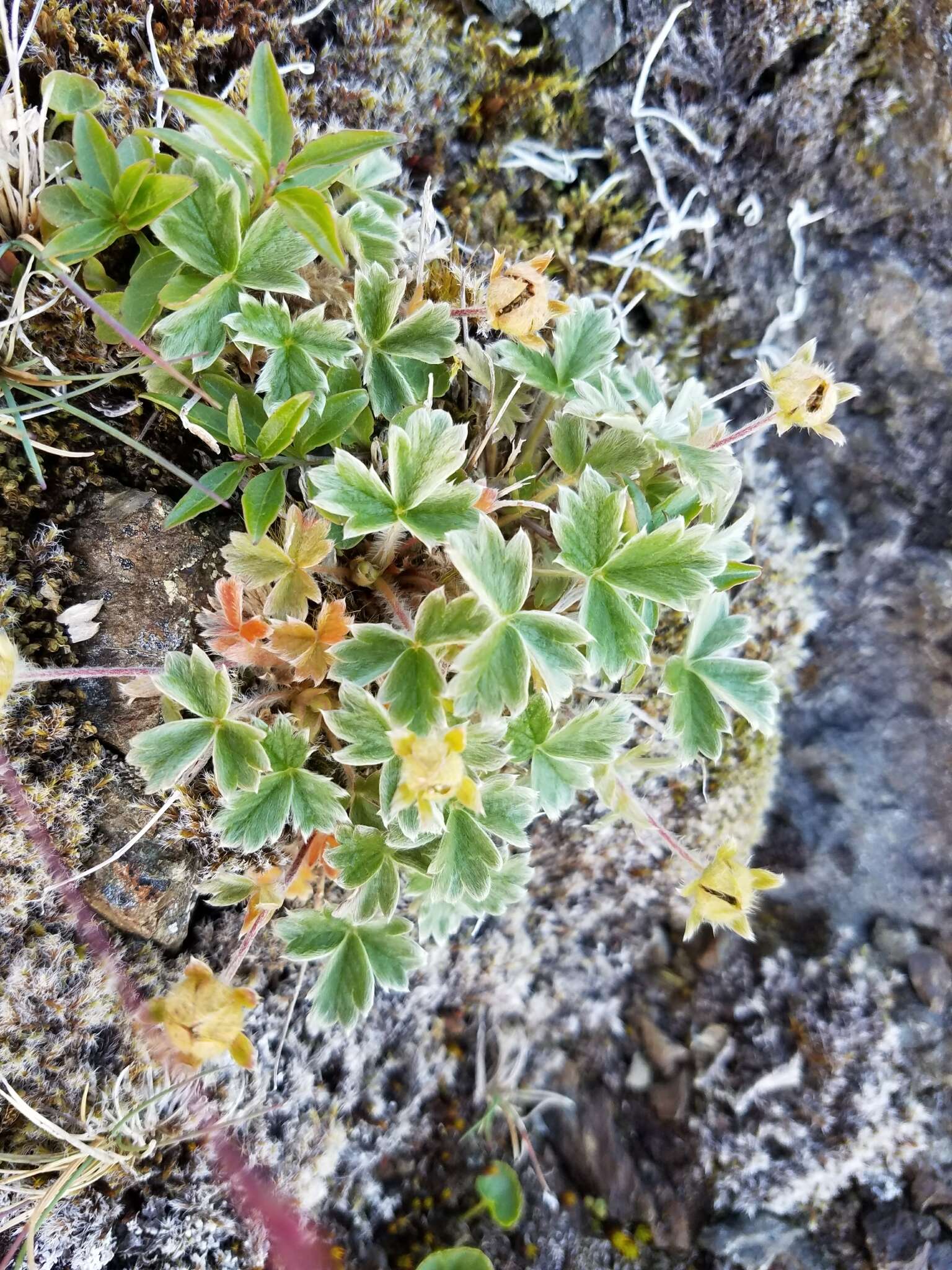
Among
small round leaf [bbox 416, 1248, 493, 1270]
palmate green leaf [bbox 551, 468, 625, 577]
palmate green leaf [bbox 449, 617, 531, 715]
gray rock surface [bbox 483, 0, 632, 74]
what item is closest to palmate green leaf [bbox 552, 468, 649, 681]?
palmate green leaf [bbox 551, 468, 625, 577]

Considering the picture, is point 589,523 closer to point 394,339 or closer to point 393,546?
point 393,546

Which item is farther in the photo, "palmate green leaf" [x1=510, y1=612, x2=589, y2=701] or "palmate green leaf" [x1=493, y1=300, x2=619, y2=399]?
"palmate green leaf" [x1=493, y1=300, x2=619, y2=399]

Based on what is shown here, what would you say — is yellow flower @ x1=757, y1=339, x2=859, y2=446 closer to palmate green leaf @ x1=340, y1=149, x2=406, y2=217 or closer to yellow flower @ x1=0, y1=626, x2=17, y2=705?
palmate green leaf @ x1=340, y1=149, x2=406, y2=217

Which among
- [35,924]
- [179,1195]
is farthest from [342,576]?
[179,1195]

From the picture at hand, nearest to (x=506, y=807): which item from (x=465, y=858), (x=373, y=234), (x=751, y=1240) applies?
(x=465, y=858)

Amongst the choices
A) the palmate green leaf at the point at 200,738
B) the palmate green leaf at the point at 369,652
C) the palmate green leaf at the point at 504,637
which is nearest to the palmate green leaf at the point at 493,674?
the palmate green leaf at the point at 504,637

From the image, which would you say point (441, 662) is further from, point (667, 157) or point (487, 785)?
point (667, 157)
